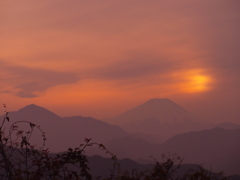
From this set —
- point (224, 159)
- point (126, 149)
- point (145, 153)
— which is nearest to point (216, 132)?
point (224, 159)

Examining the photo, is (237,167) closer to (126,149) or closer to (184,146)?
(184,146)

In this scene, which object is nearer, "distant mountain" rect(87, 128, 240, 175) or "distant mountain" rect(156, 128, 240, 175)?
"distant mountain" rect(156, 128, 240, 175)

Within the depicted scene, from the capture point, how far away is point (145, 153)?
605ft

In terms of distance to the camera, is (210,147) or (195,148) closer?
(210,147)

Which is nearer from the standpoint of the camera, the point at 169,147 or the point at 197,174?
the point at 197,174

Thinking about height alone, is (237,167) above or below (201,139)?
below

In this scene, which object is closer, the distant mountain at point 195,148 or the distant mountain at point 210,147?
the distant mountain at point 210,147

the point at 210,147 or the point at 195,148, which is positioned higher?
the point at 210,147

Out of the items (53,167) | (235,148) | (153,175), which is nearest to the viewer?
(53,167)

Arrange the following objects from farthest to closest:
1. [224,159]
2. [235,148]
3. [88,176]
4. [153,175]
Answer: [235,148]
[224,159]
[153,175]
[88,176]

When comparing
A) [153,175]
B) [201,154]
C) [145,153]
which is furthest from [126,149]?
[153,175]

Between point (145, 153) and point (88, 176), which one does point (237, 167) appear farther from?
point (88, 176)

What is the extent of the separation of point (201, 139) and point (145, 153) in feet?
141

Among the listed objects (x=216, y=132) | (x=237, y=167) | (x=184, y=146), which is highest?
(x=216, y=132)
